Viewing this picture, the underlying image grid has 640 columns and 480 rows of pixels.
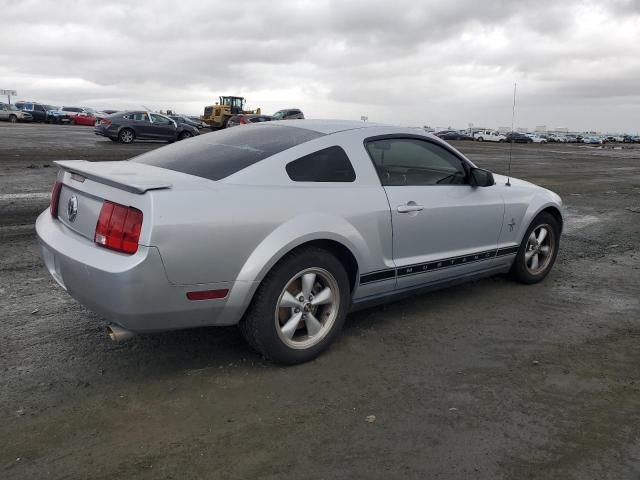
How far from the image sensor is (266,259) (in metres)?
3.12

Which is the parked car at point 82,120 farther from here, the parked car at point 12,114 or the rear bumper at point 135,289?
the rear bumper at point 135,289

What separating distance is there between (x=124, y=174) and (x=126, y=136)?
22.2 metres

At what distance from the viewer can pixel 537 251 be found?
5.30 m

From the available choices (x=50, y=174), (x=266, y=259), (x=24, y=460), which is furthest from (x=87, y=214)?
(x=50, y=174)

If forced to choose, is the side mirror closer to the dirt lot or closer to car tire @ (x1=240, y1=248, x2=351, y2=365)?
the dirt lot

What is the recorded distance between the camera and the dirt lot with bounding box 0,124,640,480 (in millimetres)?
2539

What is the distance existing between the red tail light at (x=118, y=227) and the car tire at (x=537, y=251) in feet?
11.5

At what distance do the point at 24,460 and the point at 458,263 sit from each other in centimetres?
313

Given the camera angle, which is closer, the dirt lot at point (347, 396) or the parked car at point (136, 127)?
the dirt lot at point (347, 396)

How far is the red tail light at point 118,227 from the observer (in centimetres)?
286

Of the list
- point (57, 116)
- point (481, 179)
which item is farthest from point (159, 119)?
point (57, 116)

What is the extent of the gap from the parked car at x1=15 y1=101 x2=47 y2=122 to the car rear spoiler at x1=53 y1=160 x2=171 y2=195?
49565mm

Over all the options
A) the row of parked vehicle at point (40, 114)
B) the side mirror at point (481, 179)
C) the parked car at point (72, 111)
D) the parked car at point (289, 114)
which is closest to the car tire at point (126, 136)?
the parked car at point (289, 114)

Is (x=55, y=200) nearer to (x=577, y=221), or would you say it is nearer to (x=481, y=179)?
(x=481, y=179)
